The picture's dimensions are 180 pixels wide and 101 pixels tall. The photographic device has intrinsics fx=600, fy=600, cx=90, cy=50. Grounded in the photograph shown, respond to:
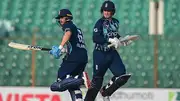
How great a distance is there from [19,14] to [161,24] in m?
3.69

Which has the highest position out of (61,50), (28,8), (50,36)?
(28,8)

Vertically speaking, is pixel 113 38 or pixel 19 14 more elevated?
pixel 19 14

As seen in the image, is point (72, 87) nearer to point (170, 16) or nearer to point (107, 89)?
point (107, 89)

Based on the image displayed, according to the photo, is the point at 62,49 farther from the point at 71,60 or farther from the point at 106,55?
the point at 106,55

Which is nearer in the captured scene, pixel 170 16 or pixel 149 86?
pixel 149 86

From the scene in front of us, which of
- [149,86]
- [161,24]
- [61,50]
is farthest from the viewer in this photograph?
[161,24]

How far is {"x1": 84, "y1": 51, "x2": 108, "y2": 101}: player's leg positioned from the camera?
862cm

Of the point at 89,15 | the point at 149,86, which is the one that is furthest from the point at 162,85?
the point at 89,15

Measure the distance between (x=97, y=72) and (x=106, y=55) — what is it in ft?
1.08

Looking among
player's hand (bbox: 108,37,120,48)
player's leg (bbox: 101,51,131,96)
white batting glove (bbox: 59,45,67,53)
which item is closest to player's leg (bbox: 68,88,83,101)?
player's leg (bbox: 101,51,131,96)

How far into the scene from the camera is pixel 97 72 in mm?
8750

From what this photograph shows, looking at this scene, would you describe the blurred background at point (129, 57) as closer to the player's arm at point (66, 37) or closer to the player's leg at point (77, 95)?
the player's leg at point (77, 95)

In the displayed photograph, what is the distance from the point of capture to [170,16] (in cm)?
1484

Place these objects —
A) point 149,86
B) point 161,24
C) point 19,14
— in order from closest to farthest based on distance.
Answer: point 149,86
point 161,24
point 19,14
